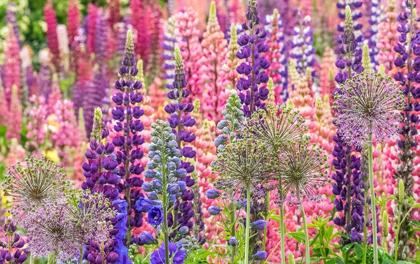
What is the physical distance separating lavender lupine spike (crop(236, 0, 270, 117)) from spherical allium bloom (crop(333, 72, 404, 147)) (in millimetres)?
935

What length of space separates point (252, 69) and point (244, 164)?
137 cm

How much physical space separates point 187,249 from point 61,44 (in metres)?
10.5

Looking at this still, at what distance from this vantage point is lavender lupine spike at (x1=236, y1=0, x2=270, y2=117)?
392 centimetres

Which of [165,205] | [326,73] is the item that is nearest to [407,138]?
[165,205]

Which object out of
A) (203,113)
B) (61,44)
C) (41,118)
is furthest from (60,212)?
(61,44)

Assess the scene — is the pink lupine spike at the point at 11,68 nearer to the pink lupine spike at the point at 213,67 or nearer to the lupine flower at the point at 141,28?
the lupine flower at the point at 141,28

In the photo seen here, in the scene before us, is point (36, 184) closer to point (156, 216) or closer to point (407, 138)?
point (156, 216)

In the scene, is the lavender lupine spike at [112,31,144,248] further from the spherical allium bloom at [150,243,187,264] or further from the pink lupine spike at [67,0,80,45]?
the pink lupine spike at [67,0,80,45]

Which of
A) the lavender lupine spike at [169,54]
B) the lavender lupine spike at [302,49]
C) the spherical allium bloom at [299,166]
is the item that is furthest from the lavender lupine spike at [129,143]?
the lavender lupine spike at [302,49]

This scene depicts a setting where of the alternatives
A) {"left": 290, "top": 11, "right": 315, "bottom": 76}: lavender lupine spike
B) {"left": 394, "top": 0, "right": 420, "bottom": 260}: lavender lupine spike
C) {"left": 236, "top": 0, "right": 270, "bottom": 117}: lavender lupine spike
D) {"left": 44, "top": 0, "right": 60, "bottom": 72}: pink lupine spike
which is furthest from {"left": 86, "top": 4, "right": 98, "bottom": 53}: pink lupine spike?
{"left": 394, "top": 0, "right": 420, "bottom": 260}: lavender lupine spike

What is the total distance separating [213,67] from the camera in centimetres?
554

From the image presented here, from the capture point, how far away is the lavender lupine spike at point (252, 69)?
3920 millimetres

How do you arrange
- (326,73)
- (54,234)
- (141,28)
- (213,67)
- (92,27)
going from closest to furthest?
(54,234) → (213,67) → (326,73) → (141,28) → (92,27)

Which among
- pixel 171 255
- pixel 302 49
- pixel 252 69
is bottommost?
pixel 171 255
